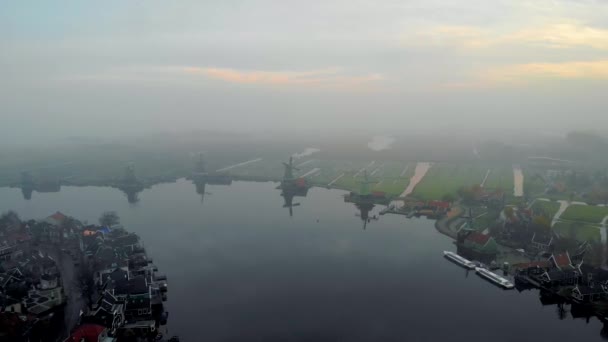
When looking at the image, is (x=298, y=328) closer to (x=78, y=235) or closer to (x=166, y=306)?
(x=166, y=306)

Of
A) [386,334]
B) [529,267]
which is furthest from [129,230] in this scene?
[529,267]

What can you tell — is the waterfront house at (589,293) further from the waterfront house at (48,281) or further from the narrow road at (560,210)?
the waterfront house at (48,281)

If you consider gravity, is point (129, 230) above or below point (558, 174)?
below

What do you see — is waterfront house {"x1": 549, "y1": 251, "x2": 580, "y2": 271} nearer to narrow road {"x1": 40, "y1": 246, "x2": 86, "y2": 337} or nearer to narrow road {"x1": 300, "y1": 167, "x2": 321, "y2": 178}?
narrow road {"x1": 40, "y1": 246, "x2": 86, "y2": 337}

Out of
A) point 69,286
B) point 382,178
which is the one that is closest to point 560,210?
point 382,178

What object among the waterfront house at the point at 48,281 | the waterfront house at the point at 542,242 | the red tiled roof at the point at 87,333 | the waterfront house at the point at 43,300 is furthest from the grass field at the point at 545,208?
the waterfront house at the point at 48,281

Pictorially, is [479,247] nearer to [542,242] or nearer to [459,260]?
[459,260]
